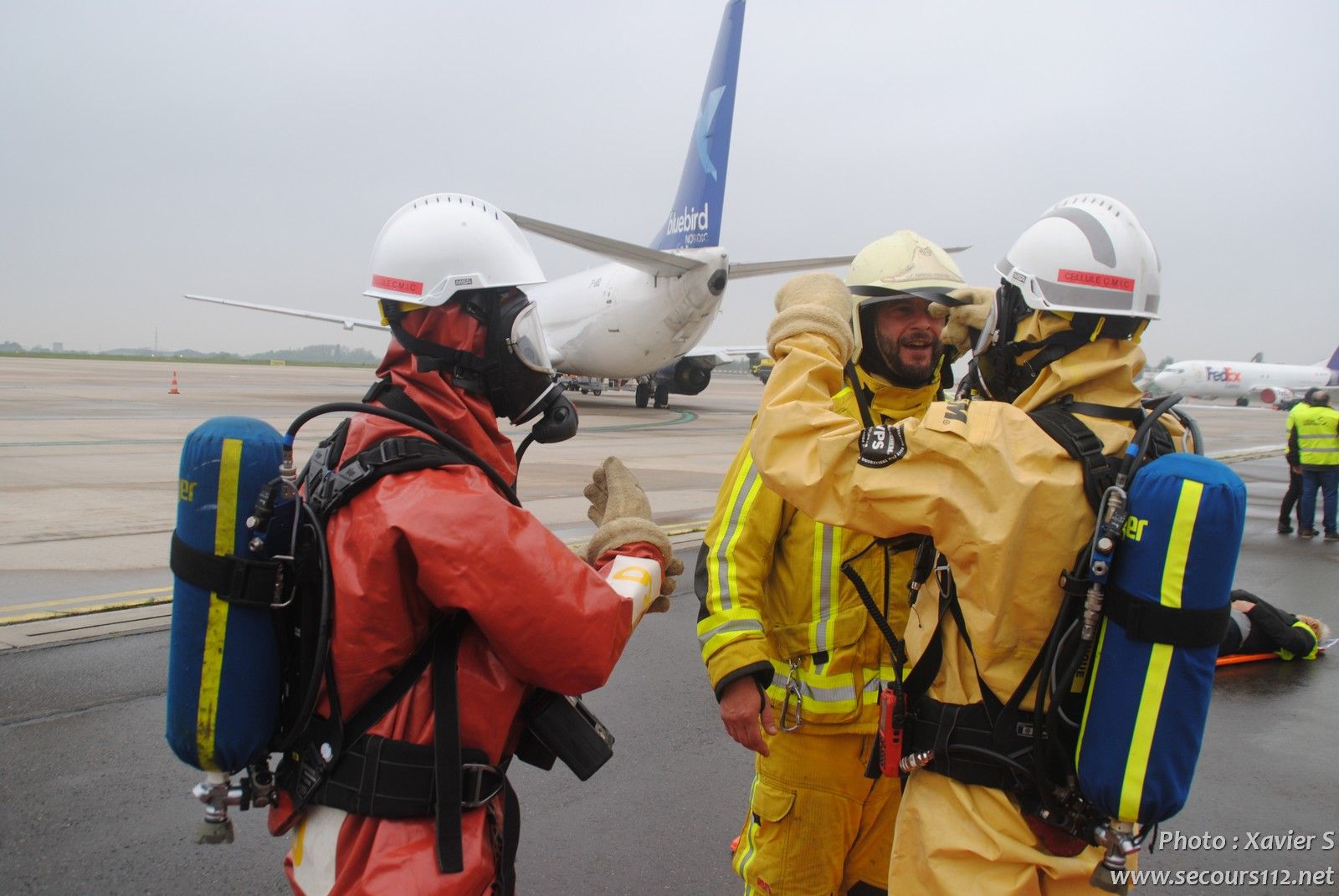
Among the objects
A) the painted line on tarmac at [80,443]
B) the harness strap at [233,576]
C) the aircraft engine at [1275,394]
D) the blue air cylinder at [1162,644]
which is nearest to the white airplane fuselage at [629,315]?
the painted line on tarmac at [80,443]

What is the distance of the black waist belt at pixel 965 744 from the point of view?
1900 mm

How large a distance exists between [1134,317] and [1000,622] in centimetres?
74

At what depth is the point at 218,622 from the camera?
1698 mm

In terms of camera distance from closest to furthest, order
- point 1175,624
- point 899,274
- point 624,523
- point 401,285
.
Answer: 1. point 1175,624
2. point 401,285
3. point 624,523
4. point 899,274

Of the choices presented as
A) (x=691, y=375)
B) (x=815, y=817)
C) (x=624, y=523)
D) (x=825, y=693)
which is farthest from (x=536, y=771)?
(x=691, y=375)

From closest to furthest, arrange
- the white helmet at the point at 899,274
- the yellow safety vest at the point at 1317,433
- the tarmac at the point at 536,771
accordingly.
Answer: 1. the white helmet at the point at 899,274
2. the tarmac at the point at 536,771
3. the yellow safety vest at the point at 1317,433

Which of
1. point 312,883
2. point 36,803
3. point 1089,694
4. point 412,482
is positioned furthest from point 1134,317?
point 36,803

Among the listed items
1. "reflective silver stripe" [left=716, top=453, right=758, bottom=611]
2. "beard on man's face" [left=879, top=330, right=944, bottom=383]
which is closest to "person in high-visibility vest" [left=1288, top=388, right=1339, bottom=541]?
"beard on man's face" [left=879, top=330, right=944, bottom=383]

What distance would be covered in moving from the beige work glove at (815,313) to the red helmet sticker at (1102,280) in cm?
52

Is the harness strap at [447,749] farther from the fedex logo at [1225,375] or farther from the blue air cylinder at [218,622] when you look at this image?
the fedex logo at [1225,375]

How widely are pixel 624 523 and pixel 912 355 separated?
1.05 metres

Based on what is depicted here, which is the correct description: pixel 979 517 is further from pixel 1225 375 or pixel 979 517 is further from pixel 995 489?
pixel 1225 375

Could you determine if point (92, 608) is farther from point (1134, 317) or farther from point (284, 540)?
point (1134, 317)

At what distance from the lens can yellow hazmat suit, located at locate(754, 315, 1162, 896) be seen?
1.80 metres
